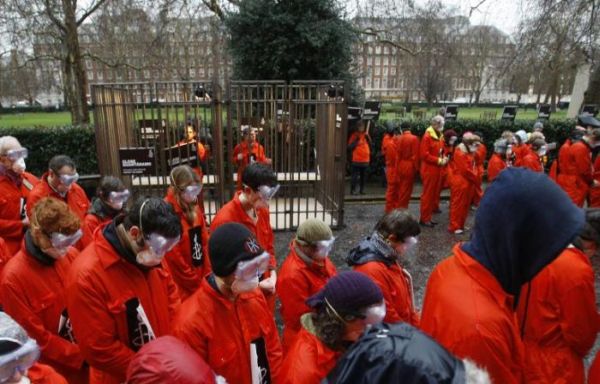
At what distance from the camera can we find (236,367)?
7.34 feet

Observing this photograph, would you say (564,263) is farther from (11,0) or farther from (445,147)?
(11,0)

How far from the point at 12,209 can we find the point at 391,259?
408cm

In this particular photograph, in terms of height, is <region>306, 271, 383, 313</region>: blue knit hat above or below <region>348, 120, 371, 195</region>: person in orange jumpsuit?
above

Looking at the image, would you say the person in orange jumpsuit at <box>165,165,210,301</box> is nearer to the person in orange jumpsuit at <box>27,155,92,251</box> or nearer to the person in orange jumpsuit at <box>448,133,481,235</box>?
the person in orange jumpsuit at <box>27,155,92,251</box>

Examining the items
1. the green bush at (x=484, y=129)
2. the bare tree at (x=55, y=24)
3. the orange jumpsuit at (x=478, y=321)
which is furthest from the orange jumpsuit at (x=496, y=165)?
the bare tree at (x=55, y=24)

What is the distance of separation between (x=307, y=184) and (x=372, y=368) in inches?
276

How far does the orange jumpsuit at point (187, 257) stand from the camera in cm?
377

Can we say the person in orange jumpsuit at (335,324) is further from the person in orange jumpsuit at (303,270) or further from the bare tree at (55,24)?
the bare tree at (55,24)

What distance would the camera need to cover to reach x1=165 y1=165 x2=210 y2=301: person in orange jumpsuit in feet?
12.4

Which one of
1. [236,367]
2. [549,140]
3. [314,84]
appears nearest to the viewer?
[236,367]

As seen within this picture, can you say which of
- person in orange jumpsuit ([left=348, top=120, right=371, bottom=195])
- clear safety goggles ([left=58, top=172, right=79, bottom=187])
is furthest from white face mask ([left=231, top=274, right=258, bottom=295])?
person in orange jumpsuit ([left=348, top=120, right=371, bottom=195])

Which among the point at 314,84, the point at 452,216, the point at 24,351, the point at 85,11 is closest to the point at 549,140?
the point at 452,216

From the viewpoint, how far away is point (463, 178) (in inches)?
319

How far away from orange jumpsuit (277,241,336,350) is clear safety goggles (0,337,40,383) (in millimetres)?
1663
